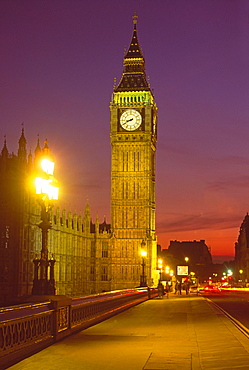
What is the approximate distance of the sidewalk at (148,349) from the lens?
10883mm

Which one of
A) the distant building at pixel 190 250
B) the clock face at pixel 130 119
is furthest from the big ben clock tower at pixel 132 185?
the distant building at pixel 190 250

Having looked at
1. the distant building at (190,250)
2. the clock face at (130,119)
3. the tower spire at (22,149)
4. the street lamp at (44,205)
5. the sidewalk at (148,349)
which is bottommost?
the sidewalk at (148,349)

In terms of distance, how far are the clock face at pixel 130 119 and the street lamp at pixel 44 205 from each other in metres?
90.6

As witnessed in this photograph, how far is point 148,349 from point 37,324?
8.24 ft

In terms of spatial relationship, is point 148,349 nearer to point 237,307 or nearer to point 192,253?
point 237,307

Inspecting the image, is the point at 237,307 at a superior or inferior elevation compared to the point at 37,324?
inferior

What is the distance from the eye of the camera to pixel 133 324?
19.9 m

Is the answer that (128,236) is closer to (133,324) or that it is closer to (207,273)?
(133,324)

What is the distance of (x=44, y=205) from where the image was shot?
15945 millimetres

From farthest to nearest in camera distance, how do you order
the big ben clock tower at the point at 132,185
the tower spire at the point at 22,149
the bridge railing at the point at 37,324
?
the big ben clock tower at the point at 132,185, the tower spire at the point at 22,149, the bridge railing at the point at 37,324

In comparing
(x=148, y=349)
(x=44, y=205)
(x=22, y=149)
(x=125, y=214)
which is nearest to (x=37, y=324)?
(x=148, y=349)

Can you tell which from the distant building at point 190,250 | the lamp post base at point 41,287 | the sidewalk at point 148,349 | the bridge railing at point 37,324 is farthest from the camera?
the distant building at point 190,250

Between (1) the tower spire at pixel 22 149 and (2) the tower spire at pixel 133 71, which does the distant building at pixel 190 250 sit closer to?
(2) the tower spire at pixel 133 71

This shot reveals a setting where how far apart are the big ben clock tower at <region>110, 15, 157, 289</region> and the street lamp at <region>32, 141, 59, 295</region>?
86702mm
